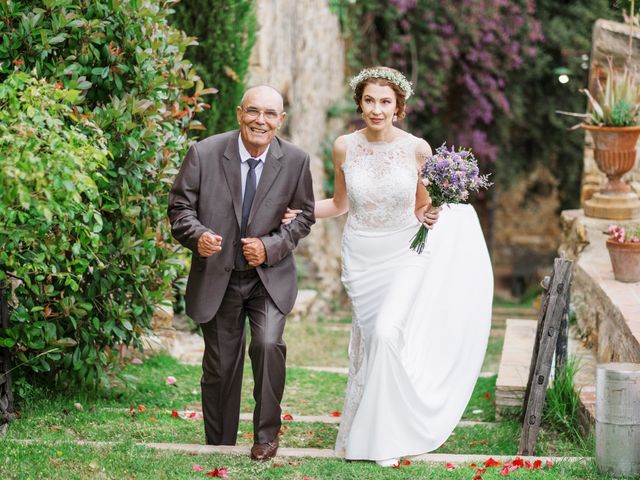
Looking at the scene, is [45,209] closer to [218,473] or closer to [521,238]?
[218,473]

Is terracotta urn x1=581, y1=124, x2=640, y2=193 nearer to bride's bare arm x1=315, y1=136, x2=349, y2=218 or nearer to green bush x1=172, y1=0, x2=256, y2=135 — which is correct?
green bush x1=172, y1=0, x2=256, y2=135

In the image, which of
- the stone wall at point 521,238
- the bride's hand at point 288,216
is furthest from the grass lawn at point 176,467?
the stone wall at point 521,238

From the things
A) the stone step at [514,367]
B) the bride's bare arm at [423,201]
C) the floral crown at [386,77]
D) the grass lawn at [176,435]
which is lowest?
the grass lawn at [176,435]

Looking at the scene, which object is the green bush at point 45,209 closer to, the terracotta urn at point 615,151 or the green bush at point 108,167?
the green bush at point 108,167

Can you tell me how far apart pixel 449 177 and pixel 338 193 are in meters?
0.89

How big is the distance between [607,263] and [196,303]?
13.9 ft

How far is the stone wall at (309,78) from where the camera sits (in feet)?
35.4

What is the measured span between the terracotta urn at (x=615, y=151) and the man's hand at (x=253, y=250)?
5.48 m

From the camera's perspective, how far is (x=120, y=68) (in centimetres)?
575

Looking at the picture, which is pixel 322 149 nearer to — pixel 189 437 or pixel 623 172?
pixel 623 172

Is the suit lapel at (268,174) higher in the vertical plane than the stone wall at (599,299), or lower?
higher

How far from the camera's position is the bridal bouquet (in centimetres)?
498

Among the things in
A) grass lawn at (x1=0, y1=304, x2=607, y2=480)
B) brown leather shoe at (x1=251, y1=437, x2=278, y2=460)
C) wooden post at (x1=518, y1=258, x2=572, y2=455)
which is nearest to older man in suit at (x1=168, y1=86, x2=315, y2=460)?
brown leather shoe at (x1=251, y1=437, x2=278, y2=460)

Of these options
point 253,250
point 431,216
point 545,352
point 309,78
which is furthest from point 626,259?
point 309,78
